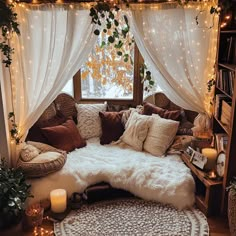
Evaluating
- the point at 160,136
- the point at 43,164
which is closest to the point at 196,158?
the point at 160,136

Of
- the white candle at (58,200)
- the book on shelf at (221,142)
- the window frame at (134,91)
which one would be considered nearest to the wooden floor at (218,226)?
the book on shelf at (221,142)

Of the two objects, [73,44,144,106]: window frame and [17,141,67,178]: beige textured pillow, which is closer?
[17,141,67,178]: beige textured pillow

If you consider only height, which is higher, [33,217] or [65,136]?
[65,136]

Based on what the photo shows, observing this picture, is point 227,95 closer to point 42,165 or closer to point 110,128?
point 110,128

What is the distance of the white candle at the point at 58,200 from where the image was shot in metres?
2.41

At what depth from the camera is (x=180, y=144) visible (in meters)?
3.02

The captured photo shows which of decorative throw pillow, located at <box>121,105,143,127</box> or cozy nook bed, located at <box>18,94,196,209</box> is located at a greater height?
decorative throw pillow, located at <box>121,105,143,127</box>

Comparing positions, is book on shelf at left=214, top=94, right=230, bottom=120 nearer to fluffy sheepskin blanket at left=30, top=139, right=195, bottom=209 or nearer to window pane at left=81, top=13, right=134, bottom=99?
fluffy sheepskin blanket at left=30, top=139, right=195, bottom=209

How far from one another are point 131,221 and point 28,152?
1.19 meters

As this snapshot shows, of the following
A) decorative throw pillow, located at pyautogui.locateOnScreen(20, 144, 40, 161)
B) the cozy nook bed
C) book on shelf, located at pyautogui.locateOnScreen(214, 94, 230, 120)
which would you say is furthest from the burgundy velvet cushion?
book on shelf, located at pyautogui.locateOnScreen(214, 94, 230, 120)

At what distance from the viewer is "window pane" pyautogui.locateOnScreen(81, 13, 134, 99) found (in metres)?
3.27

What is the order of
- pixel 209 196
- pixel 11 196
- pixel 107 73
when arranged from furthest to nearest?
pixel 107 73 → pixel 209 196 → pixel 11 196

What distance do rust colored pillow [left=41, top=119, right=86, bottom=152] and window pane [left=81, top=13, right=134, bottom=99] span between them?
63 centimetres

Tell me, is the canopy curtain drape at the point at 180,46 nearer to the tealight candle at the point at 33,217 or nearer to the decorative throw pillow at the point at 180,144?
the decorative throw pillow at the point at 180,144
